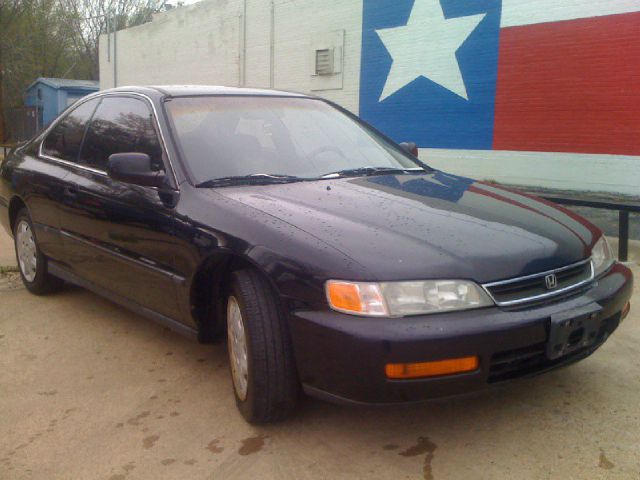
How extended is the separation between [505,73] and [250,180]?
376 inches

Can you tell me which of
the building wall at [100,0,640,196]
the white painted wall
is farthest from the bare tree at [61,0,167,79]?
the building wall at [100,0,640,196]

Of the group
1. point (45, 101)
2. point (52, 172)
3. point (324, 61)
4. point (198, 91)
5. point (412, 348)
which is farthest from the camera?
point (45, 101)

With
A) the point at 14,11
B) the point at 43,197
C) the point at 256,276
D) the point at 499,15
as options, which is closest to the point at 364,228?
the point at 256,276

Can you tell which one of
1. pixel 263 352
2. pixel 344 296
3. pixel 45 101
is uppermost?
pixel 45 101

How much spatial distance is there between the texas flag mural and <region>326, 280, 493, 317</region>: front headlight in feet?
29.1

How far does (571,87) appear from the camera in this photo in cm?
1094

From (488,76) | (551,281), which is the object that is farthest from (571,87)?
(551,281)

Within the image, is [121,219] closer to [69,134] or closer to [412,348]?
[69,134]

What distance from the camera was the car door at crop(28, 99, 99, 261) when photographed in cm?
443

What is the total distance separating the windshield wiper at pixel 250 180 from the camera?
130 inches

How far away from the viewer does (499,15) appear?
38.7 ft

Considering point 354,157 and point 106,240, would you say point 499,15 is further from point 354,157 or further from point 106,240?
point 106,240

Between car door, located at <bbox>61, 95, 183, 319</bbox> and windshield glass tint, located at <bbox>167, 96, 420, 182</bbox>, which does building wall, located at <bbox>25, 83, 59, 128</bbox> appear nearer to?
car door, located at <bbox>61, 95, 183, 319</bbox>

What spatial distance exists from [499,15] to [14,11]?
23.5 m
